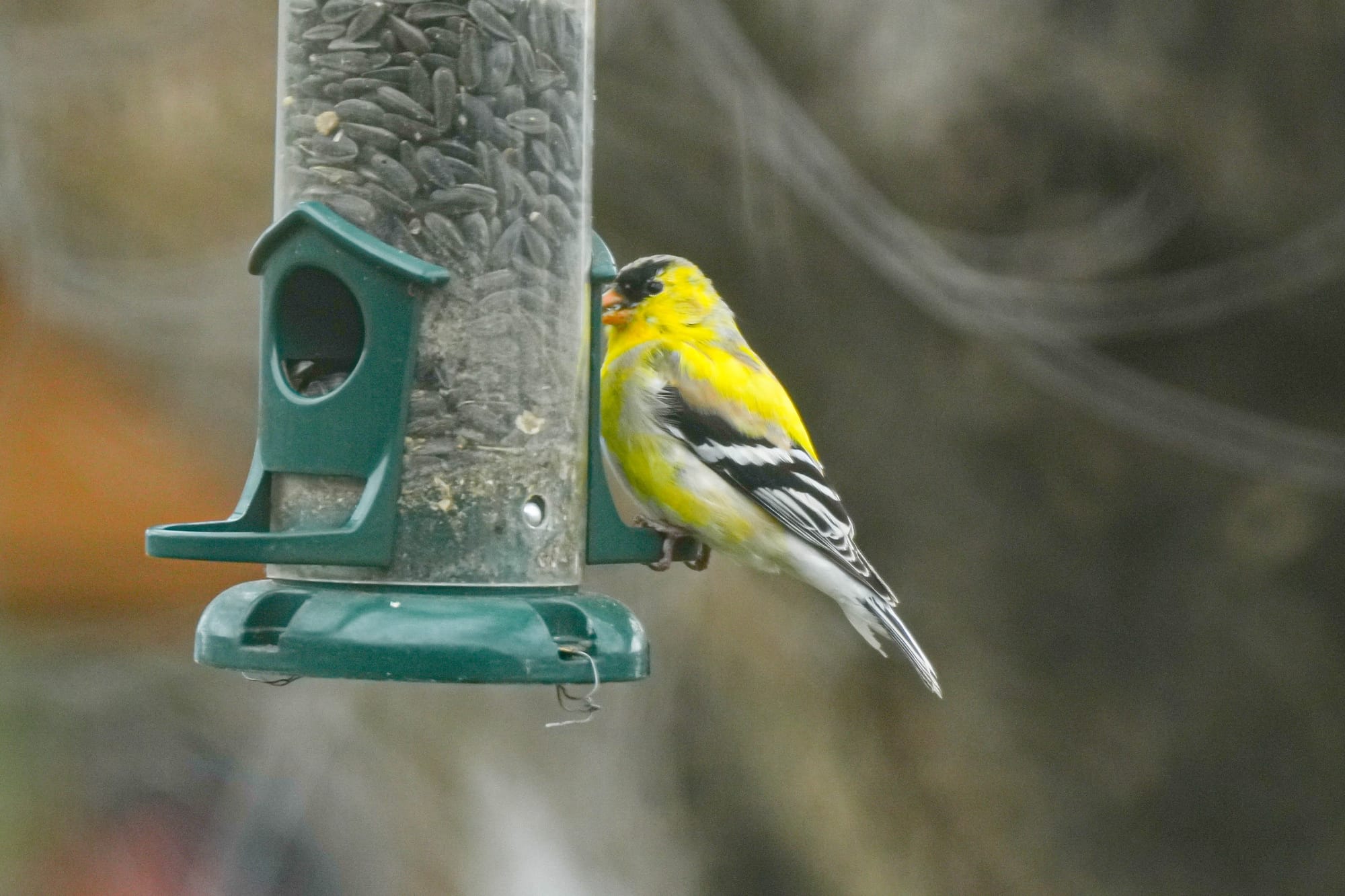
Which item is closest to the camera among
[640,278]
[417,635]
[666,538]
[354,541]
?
[417,635]

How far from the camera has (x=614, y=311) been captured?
15.6ft

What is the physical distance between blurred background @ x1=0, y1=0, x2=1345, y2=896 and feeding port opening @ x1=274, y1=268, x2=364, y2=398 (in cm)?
296

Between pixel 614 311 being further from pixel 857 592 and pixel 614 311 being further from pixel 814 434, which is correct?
pixel 814 434

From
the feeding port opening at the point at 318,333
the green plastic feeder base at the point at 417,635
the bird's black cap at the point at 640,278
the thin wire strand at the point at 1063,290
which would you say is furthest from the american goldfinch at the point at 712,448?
the thin wire strand at the point at 1063,290

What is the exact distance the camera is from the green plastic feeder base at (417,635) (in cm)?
307

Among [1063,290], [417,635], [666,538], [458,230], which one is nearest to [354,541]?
[417,635]

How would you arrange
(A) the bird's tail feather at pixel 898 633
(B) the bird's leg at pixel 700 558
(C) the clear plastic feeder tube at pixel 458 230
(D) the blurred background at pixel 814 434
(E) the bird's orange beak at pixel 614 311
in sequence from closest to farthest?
(C) the clear plastic feeder tube at pixel 458 230 < (B) the bird's leg at pixel 700 558 < (A) the bird's tail feather at pixel 898 633 < (E) the bird's orange beak at pixel 614 311 < (D) the blurred background at pixel 814 434

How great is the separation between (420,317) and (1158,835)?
496 cm

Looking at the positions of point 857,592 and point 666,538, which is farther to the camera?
point 857,592

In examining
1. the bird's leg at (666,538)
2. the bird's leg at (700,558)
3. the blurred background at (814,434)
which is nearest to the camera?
the bird's leg at (666,538)

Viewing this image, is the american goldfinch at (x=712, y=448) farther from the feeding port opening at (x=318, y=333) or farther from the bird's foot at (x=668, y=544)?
the feeding port opening at (x=318, y=333)

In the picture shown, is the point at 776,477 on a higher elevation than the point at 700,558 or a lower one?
higher

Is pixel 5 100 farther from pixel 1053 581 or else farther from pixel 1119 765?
pixel 1119 765

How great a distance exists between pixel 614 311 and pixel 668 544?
860 mm
